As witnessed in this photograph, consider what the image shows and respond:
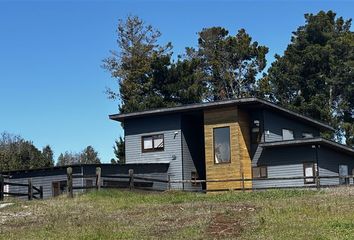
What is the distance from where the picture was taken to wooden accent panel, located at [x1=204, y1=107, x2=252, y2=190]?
112ft

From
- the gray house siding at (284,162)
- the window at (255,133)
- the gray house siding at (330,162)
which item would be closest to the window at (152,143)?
the window at (255,133)

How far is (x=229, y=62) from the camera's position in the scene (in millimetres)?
64875

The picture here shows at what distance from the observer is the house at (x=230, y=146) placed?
3434 cm

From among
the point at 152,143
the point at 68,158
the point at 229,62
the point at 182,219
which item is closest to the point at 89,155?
the point at 68,158

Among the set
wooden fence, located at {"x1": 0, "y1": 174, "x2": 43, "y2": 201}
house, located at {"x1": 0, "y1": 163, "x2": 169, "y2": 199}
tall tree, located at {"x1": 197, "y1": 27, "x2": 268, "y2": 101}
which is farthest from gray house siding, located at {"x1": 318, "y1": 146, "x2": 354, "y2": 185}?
tall tree, located at {"x1": 197, "y1": 27, "x2": 268, "y2": 101}

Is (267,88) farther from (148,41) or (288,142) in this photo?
(288,142)

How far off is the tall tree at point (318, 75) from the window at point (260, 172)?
22.4 meters

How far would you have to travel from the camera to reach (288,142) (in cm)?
3406

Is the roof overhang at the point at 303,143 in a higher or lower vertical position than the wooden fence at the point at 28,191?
higher

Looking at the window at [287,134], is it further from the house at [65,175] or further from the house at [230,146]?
the house at [65,175]

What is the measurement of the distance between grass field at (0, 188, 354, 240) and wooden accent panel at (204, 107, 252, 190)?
974cm

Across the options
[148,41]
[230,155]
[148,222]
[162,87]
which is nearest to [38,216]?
[148,222]

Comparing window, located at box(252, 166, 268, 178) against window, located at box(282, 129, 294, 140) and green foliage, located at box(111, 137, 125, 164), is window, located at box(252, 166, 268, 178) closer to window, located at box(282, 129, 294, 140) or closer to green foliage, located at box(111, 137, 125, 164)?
window, located at box(282, 129, 294, 140)

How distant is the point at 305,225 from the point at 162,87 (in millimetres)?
41672
